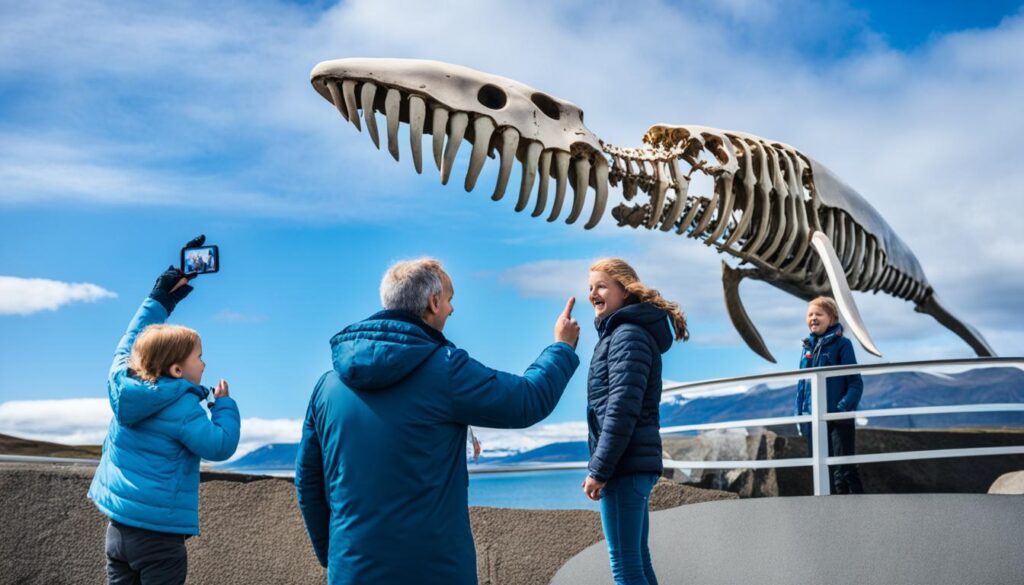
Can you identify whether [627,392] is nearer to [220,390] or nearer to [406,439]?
[406,439]

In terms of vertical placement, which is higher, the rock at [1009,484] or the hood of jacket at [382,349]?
the hood of jacket at [382,349]

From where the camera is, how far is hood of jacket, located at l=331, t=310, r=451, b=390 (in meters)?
2.77

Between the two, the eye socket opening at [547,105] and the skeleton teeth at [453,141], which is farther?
the eye socket opening at [547,105]

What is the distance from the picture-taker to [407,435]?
9.21ft

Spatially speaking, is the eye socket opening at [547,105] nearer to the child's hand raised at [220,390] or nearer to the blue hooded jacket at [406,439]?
the child's hand raised at [220,390]

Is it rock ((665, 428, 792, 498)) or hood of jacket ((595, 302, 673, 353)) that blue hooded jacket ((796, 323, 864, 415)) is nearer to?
rock ((665, 428, 792, 498))

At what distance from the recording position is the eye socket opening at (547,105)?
7098 mm

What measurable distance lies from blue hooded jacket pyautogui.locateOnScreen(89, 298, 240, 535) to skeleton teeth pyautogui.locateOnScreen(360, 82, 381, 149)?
2700 mm

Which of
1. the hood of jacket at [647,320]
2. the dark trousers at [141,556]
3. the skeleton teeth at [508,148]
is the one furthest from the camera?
the skeleton teeth at [508,148]

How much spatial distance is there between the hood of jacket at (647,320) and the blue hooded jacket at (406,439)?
1.20m

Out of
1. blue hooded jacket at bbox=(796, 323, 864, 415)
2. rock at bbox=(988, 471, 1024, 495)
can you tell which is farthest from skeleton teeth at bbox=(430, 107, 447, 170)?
→ rock at bbox=(988, 471, 1024, 495)

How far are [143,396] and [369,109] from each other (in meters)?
2.95

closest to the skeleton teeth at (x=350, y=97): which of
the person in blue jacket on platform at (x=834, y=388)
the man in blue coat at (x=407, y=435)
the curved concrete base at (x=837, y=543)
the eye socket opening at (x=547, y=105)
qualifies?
the eye socket opening at (x=547, y=105)

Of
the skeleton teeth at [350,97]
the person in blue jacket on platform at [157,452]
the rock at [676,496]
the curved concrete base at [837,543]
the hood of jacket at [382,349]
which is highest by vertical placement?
the skeleton teeth at [350,97]
